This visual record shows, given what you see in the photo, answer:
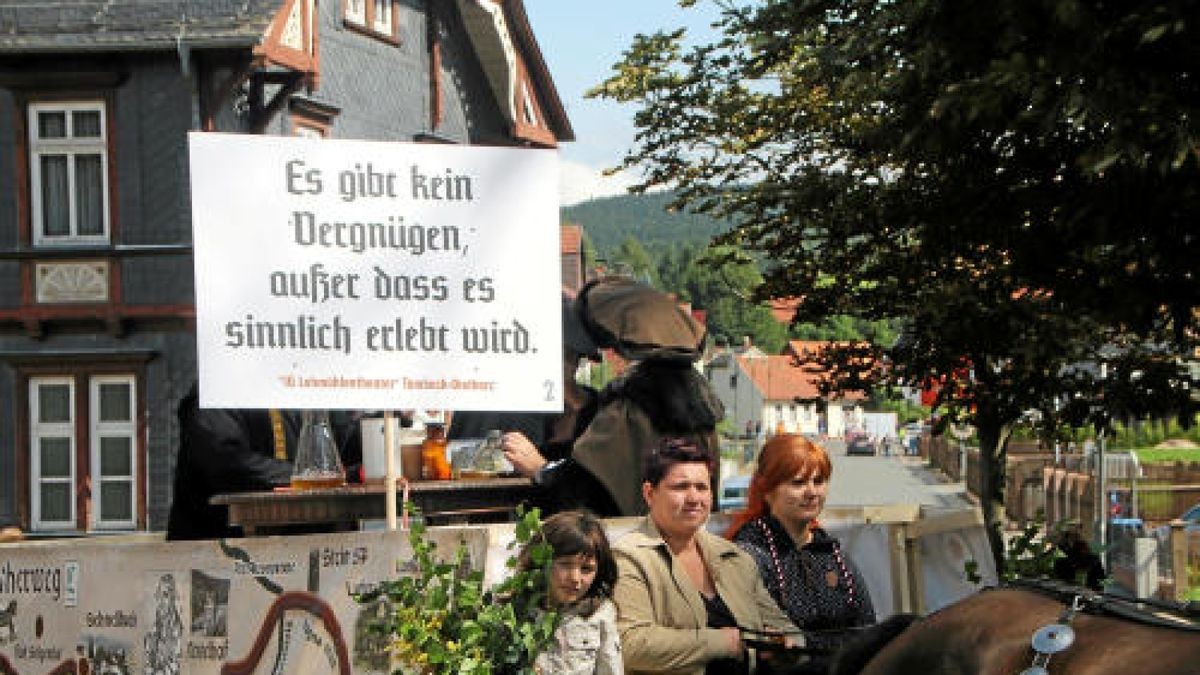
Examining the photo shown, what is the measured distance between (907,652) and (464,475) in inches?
147

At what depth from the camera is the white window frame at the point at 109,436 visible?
25.3 meters

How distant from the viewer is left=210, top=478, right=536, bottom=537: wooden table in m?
7.70

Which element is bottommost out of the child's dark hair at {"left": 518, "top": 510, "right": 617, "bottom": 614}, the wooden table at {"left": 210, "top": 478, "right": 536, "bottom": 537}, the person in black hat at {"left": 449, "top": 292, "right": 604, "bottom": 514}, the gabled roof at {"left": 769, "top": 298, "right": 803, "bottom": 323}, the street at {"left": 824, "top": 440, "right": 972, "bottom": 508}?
the street at {"left": 824, "top": 440, "right": 972, "bottom": 508}

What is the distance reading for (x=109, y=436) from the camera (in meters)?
25.5

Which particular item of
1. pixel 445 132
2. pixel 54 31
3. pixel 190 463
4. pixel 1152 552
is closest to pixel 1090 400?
pixel 190 463

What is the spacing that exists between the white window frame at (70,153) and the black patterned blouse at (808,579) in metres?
20.3

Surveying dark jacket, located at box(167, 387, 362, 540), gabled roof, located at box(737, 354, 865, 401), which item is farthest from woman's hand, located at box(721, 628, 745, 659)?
gabled roof, located at box(737, 354, 865, 401)

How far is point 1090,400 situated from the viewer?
11781 millimetres

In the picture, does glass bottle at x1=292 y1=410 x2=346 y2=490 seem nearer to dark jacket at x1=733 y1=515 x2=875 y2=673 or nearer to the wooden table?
the wooden table

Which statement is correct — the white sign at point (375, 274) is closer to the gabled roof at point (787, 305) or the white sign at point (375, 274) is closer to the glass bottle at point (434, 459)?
the glass bottle at point (434, 459)

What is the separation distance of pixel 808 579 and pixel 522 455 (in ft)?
6.41

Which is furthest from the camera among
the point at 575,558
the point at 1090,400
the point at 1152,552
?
the point at 1152,552

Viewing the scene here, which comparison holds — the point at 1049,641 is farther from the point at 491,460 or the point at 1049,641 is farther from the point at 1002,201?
the point at 1002,201

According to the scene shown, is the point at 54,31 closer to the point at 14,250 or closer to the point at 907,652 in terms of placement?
the point at 14,250
